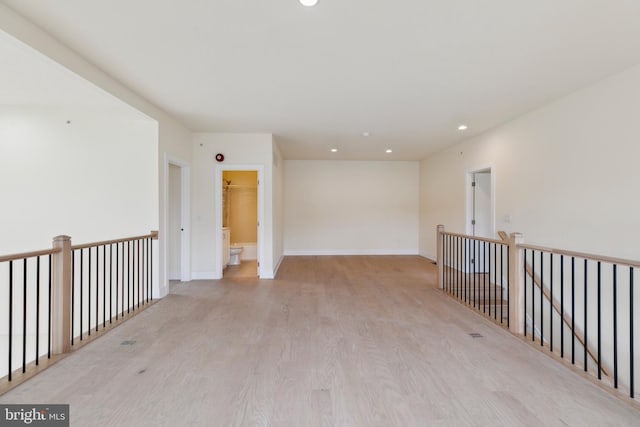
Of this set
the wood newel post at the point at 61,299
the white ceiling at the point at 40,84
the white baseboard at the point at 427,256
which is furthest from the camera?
the white baseboard at the point at 427,256

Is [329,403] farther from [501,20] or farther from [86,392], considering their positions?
[501,20]

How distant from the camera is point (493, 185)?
16.3 feet

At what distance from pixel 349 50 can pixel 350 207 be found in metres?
5.63

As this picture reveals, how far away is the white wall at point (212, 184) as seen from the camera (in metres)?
5.15

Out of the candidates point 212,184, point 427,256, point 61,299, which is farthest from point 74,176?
point 427,256

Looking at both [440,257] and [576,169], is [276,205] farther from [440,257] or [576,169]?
[576,169]

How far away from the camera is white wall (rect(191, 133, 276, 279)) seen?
5.15 meters

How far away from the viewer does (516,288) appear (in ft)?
9.82

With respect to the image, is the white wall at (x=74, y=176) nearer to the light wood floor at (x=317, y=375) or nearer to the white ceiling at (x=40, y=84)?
the white ceiling at (x=40, y=84)

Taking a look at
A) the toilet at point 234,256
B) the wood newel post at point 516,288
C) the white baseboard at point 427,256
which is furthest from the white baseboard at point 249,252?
the wood newel post at point 516,288

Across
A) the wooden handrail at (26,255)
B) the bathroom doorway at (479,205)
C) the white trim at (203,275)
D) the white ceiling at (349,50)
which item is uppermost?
the white ceiling at (349,50)

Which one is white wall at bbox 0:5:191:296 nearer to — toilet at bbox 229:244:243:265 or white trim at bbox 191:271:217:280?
white trim at bbox 191:271:217:280

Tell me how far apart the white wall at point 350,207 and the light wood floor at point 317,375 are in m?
4.28

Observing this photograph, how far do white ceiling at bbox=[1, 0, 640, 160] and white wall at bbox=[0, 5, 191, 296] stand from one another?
0.08 meters
